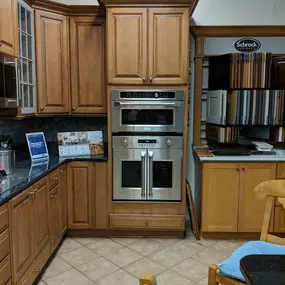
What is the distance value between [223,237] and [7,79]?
2.56 meters

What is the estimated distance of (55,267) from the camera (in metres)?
2.81

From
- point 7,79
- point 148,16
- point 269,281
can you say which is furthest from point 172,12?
point 269,281

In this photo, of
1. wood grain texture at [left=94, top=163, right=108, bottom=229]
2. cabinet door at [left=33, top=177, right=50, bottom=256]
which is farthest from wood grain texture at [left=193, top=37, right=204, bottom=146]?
cabinet door at [left=33, top=177, right=50, bottom=256]

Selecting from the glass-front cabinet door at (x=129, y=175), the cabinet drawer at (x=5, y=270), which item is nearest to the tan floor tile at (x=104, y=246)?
the glass-front cabinet door at (x=129, y=175)

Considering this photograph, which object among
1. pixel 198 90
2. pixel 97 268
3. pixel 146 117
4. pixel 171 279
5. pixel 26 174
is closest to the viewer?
pixel 26 174

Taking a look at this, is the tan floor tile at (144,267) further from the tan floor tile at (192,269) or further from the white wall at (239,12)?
the white wall at (239,12)

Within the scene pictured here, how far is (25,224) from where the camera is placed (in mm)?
2264

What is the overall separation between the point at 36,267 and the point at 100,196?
1038mm

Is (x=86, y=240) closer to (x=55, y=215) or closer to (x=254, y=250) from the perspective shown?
(x=55, y=215)

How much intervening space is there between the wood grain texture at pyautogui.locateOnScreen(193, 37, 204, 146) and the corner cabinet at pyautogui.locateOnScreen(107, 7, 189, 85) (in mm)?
598

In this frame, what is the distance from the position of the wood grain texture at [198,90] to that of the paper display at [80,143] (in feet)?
3.69

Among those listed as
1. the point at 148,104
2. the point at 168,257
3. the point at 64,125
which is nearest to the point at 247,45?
the point at 148,104

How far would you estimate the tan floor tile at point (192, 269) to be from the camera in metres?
2.69

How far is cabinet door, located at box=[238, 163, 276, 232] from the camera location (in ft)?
10.7
